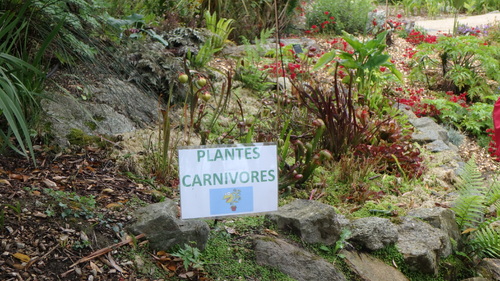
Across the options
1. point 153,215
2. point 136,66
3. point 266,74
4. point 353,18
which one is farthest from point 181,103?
point 353,18

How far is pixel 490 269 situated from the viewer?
341cm

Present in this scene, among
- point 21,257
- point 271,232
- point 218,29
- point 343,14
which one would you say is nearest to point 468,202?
point 271,232

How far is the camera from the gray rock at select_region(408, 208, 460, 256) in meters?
3.46

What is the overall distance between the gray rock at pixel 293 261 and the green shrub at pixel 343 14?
776 centimetres

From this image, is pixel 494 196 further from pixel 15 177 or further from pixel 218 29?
pixel 218 29

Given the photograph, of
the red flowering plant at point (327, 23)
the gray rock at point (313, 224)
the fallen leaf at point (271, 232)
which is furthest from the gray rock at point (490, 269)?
the red flowering plant at point (327, 23)

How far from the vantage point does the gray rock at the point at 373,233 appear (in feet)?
10.2

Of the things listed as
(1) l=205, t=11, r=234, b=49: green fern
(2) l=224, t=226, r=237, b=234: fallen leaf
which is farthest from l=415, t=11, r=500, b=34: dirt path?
(2) l=224, t=226, r=237, b=234: fallen leaf

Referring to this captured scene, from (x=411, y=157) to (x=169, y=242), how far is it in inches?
104

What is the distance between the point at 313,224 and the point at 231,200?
0.55m

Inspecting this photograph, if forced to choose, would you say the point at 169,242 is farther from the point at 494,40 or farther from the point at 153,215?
the point at 494,40

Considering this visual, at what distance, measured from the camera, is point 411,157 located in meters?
4.60

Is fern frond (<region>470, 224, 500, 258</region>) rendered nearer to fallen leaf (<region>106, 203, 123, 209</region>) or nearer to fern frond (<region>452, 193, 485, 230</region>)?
fern frond (<region>452, 193, 485, 230</region>)

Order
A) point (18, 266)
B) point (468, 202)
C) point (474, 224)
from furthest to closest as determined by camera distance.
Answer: point (474, 224), point (468, 202), point (18, 266)
